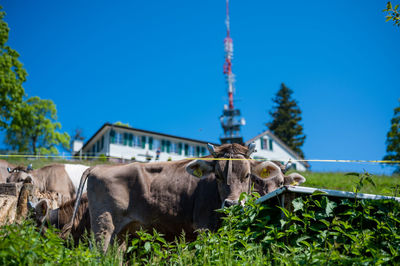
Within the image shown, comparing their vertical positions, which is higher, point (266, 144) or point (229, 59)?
point (229, 59)

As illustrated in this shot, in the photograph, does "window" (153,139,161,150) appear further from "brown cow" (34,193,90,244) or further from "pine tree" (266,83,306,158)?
"brown cow" (34,193,90,244)

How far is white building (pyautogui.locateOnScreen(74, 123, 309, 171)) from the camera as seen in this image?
170 ft

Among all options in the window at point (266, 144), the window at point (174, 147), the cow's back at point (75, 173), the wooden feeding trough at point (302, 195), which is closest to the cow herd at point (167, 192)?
the wooden feeding trough at point (302, 195)

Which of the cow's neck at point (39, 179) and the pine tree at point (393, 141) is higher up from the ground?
the pine tree at point (393, 141)

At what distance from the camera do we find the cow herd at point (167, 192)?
244 inches

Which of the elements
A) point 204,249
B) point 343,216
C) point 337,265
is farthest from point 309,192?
point 204,249

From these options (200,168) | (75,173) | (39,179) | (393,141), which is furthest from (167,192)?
(393,141)

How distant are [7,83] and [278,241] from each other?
32.3 meters

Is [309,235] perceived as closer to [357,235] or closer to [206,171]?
[357,235]

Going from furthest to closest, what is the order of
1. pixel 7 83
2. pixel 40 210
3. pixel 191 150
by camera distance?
pixel 191 150
pixel 7 83
pixel 40 210

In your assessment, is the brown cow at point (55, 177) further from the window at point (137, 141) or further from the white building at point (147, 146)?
the window at point (137, 141)

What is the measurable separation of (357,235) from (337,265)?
0.48m

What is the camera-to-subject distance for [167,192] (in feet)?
22.2

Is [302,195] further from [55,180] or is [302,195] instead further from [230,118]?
[230,118]
